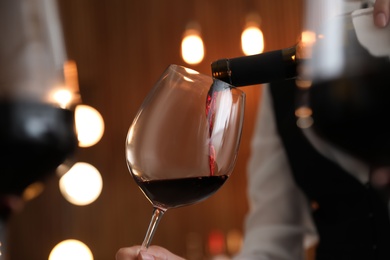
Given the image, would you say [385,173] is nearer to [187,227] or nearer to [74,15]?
[187,227]

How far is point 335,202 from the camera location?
96 centimetres

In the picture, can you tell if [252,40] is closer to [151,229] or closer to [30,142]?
[151,229]

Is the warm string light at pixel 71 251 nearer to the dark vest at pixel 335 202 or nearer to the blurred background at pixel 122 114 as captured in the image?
the blurred background at pixel 122 114

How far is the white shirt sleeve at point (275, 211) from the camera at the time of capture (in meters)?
1.02

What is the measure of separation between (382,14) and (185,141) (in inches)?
8.3

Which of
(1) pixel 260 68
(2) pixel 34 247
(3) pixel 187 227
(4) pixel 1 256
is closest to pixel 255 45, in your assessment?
(3) pixel 187 227

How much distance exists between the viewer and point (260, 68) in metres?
0.55

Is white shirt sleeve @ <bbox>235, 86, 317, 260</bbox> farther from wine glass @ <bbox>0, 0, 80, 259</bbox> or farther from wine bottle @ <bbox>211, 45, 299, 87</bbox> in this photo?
wine glass @ <bbox>0, 0, 80, 259</bbox>

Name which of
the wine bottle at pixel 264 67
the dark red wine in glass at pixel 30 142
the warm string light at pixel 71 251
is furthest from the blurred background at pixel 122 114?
the dark red wine in glass at pixel 30 142

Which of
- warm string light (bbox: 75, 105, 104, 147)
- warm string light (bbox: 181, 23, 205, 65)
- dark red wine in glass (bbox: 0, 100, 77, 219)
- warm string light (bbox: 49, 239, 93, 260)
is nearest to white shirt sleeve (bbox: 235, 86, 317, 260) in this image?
dark red wine in glass (bbox: 0, 100, 77, 219)

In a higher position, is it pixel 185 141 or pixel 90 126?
pixel 185 141

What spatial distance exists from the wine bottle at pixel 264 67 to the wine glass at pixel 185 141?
0.06ft

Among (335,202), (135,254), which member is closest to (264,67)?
(135,254)

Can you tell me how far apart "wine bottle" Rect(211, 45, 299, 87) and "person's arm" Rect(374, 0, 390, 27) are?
8 centimetres
